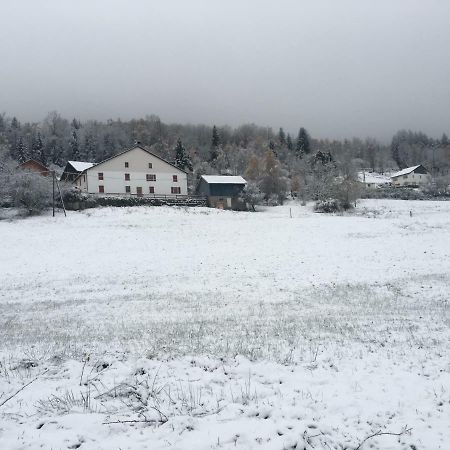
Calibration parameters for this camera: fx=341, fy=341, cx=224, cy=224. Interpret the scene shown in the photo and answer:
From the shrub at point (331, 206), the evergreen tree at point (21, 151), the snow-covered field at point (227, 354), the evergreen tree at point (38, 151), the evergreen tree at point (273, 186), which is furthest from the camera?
the evergreen tree at point (38, 151)

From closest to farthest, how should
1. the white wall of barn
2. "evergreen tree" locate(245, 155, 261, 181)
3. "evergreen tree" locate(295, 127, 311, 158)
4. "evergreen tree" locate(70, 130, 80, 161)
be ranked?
the white wall of barn → "evergreen tree" locate(245, 155, 261, 181) → "evergreen tree" locate(70, 130, 80, 161) → "evergreen tree" locate(295, 127, 311, 158)

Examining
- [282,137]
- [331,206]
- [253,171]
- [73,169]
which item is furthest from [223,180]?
[282,137]

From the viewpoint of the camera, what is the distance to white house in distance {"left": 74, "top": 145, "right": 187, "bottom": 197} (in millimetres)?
62594

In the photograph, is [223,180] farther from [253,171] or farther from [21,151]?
[21,151]

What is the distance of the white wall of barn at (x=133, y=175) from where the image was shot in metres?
62.6

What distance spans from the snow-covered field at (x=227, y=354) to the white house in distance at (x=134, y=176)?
4100cm

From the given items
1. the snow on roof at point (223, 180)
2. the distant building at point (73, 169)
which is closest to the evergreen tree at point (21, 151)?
the distant building at point (73, 169)

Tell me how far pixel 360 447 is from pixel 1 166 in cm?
5458

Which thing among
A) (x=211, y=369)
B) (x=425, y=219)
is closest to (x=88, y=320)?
(x=211, y=369)

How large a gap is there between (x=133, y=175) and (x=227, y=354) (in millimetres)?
60990

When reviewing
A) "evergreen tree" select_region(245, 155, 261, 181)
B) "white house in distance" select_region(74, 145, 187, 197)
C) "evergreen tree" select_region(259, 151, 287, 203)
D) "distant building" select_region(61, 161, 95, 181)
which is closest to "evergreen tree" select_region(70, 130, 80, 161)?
"distant building" select_region(61, 161, 95, 181)

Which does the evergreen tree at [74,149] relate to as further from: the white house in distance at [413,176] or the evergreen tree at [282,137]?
the white house in distance at [413,176]

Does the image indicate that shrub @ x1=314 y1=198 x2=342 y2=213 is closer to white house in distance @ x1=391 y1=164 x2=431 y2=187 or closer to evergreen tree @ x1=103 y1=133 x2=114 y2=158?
white house in distance @ x1=391 y1=164 x2=431 y2=187

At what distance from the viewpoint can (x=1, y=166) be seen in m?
47.0
